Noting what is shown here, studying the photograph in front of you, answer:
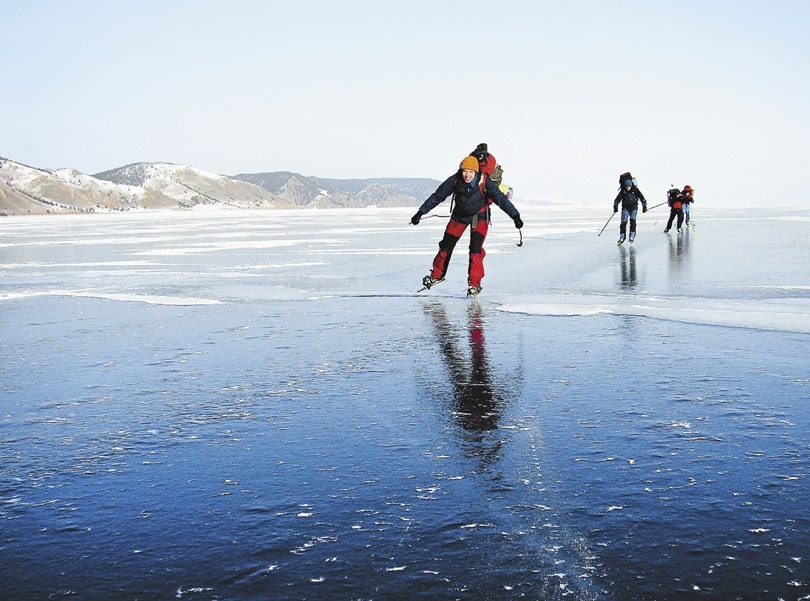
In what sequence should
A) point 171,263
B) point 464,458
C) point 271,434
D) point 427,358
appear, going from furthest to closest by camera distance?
point 171,263
point 427,358
point 271,434
point 464,458

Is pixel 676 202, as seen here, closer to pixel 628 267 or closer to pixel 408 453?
pixel 628 267

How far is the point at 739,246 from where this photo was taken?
21547mm

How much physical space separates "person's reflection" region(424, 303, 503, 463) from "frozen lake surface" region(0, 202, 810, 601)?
3 centimetres

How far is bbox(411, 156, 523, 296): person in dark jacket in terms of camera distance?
1134cm

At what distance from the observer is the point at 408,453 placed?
14.1 ft

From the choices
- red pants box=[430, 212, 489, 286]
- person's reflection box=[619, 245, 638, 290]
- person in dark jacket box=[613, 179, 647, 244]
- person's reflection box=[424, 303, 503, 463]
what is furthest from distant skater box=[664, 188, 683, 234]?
person's reflection box=[424, 303, 503, 463]

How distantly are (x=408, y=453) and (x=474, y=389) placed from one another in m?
1.61

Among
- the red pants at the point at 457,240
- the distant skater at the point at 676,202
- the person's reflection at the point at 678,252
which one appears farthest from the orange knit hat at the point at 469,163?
the distant skater at the point at 676,202

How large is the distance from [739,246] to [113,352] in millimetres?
17575

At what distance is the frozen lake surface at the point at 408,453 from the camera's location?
2.95 meters

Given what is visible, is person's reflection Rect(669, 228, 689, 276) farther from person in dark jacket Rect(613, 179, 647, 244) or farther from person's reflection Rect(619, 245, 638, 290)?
person in dark jacket Rect(613, 179, 647, 244)

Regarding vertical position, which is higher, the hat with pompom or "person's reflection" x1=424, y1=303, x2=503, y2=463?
the hat with pompom

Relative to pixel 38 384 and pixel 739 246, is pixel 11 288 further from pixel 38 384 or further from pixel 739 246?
pixel 739 246

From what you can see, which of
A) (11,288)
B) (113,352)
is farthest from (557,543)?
(11,288)
